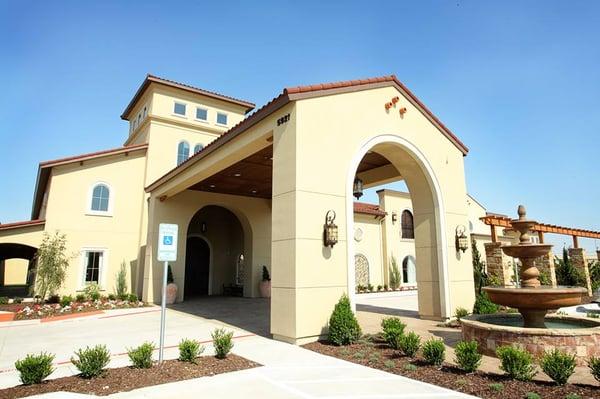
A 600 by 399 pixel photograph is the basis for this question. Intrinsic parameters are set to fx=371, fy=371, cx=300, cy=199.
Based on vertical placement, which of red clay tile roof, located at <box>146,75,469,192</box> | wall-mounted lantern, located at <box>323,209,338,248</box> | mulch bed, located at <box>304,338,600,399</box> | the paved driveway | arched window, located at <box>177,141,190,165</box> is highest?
arched window, located at <box>177,141,190,165</box>

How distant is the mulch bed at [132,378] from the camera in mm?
5117

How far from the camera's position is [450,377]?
5488 millimetres

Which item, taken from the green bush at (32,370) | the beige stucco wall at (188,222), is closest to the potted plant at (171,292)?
the beige stucco wall at (188,222)

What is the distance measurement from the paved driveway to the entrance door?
802cm

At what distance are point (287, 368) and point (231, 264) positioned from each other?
15.6 m

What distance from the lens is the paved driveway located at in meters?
4.96

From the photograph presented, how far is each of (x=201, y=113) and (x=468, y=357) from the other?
19561mm

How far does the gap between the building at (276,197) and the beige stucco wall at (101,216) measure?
1.9 inches

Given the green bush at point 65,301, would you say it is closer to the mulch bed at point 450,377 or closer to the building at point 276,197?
the building at point 276,197

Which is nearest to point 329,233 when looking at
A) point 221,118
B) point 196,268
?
point 196,268

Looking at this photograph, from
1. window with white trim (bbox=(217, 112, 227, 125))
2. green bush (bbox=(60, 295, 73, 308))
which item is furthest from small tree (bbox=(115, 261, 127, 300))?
window with white trim (bbox=(217, 112, 227, 125))

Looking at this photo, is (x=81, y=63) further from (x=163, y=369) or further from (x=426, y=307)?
(x=426, y=307)

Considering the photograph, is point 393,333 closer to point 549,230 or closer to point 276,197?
point 276,197

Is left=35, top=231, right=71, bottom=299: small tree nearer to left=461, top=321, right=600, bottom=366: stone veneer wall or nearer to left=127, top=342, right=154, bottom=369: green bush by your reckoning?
left=127, top=342, right=154, bottom=369: green bush
